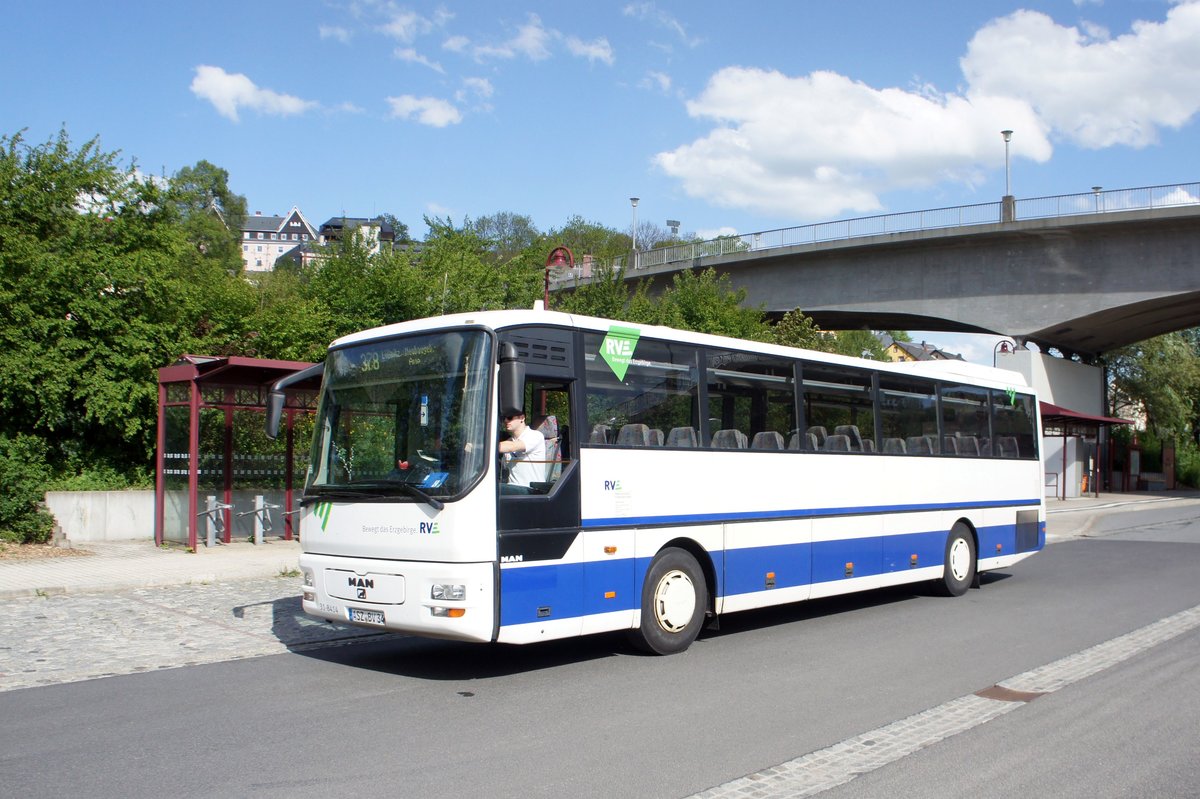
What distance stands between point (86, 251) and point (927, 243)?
96.0 feet

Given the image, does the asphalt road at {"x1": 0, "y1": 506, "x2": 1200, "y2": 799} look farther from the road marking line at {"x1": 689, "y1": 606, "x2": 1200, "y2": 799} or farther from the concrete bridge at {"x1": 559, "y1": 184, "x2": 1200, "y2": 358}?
the concrete bridge at {"x1": 559, "y1": 184, "x2": 1200, "y2": 358}

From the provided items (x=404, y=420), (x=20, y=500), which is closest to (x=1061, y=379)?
(x=20, y=500)

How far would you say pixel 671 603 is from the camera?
9.53m

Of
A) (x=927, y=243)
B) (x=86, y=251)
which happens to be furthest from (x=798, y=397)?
(x=927, y=243)

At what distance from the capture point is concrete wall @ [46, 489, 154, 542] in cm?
1752

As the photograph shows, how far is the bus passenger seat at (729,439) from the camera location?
10.2 m

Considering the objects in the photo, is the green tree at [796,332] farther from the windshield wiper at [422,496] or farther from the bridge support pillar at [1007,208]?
the windshield wiper at [422,496]

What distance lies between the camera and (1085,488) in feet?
151

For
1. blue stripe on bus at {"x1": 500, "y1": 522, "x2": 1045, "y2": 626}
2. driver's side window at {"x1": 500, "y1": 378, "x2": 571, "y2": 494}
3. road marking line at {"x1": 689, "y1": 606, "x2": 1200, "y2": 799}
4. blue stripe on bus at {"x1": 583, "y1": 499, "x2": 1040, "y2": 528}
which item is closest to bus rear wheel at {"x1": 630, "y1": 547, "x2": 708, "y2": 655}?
blue stripe on bus at {"x1": 500, "y1": 522, "x2": 1045, "y2": 626}

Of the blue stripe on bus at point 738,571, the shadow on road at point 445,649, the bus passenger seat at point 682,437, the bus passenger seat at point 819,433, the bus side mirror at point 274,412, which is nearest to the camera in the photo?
the blue stripe on bus at point 738,571

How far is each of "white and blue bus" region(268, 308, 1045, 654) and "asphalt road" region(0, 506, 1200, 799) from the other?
0.61 metres

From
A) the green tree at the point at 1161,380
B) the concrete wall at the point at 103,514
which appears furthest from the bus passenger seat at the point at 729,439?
the green tree at the point at 1161,380

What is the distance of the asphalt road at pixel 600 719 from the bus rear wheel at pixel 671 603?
0.22m

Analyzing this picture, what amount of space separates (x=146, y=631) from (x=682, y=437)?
5685mm
